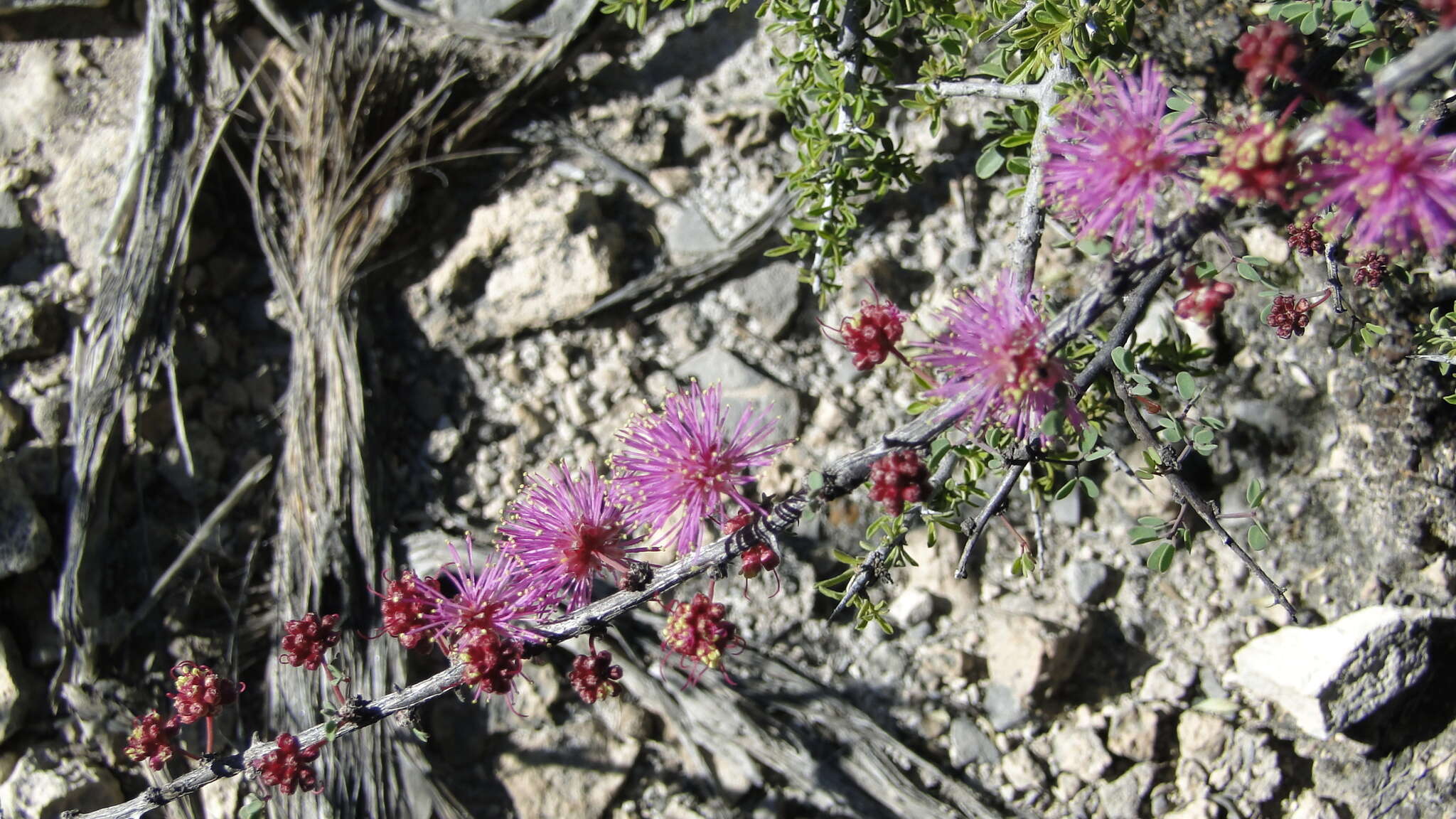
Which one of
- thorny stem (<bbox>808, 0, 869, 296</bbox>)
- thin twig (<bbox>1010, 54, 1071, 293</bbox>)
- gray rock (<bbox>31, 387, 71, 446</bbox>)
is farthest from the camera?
gray rock (<bbox>31, 387, 71, 446</bbox>)

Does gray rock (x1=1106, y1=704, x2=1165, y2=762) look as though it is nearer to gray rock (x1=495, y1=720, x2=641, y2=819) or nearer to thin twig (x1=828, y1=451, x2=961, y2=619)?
thin twig (x1=828, y1=451, x2=961, y2=619)

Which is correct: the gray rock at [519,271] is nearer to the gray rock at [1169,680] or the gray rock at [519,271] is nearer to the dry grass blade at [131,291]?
the dry grass blade at [131,291]

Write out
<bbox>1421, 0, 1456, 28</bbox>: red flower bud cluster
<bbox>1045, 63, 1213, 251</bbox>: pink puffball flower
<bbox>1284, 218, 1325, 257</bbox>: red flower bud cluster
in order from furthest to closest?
<bbox>1284, 218, 1325, 257</bbox>: red flower bud cluster → <bbox>1045, 63, 1213, 251</bbox>: pink puffball flower → <bbox>1421, 0, 1456, 28</bbox>: red flower bud cluster

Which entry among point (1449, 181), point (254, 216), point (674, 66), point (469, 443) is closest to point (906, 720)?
point (469, 443)

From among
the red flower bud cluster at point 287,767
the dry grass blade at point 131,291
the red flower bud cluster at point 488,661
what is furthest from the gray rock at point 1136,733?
the dry grass blade at point 131,291

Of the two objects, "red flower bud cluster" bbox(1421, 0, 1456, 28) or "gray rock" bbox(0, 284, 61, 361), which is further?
"gray rock" bbox(0, 284, 61, 361)

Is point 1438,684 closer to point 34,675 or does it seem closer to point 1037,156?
point 1037,156

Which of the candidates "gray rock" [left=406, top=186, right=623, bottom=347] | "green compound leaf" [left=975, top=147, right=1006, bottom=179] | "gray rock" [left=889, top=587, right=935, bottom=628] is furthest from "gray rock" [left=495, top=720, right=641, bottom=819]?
"green compound leaf" [left=975, top=147, right=1006, bottom=179]
